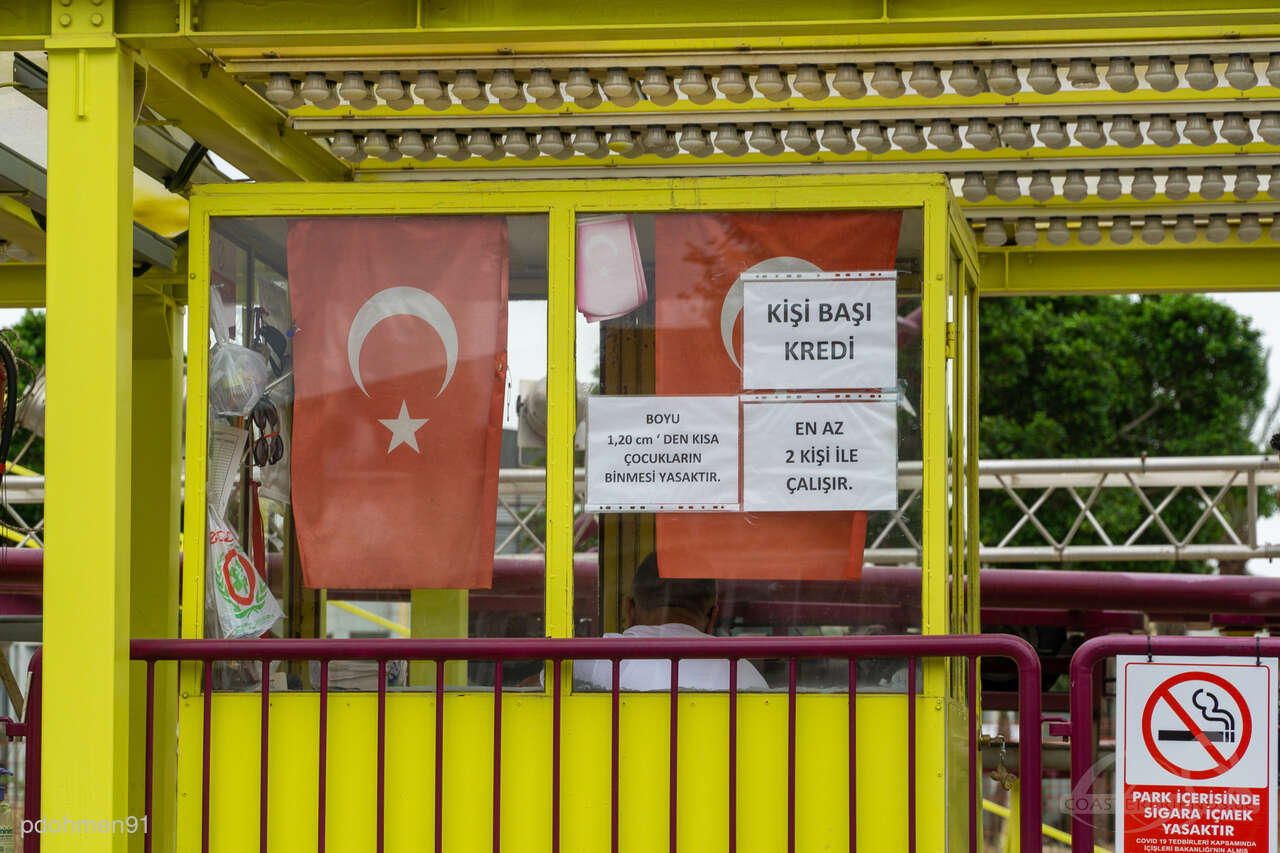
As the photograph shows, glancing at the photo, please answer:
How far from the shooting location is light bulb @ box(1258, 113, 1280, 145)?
233 inches

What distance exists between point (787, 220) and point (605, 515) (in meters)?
1.20

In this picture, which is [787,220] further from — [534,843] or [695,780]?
[534,843]

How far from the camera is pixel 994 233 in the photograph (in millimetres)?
7328

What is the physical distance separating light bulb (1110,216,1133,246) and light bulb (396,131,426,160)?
3.34 m

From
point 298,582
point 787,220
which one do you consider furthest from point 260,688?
point 787,220

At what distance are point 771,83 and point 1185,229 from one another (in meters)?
2.86

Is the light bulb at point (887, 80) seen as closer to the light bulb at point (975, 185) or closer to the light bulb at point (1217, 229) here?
the light bulb at point (975, 185)

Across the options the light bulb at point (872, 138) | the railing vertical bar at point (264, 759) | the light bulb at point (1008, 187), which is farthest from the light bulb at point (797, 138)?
the railing vertical bar at point (264, 759)

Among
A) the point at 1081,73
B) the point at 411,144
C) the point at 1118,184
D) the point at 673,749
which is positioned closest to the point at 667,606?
the point at 673,749

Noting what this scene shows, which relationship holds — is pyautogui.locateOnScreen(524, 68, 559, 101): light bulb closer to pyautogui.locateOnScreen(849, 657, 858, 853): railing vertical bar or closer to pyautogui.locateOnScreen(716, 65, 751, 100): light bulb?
pyautogui.locateOnScreen(716, 65, 751, 100): light bulb

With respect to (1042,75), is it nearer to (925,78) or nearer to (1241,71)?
(925,78)

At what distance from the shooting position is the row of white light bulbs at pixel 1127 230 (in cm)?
720

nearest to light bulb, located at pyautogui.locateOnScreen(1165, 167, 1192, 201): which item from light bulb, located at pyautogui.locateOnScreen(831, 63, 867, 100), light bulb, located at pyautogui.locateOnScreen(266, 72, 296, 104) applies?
light bulb, located at pyautogui.locateOnScreen(831, 63, 867, 100)

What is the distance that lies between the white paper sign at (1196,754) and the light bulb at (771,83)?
2.25 m
